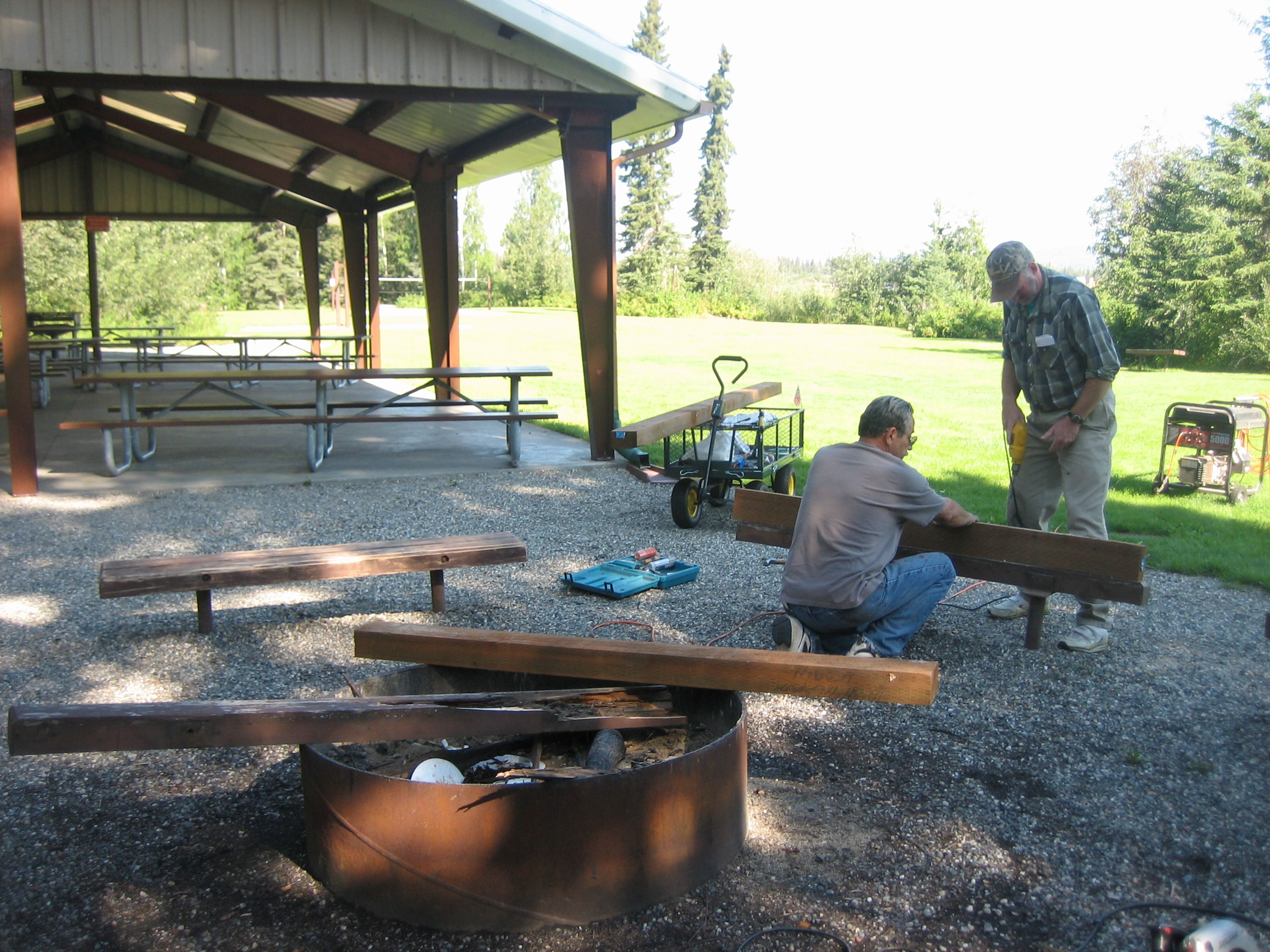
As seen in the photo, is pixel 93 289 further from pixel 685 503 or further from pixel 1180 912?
pixel 1180 912

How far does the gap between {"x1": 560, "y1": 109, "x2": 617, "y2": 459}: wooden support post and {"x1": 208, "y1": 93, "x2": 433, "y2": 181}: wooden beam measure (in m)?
3.33

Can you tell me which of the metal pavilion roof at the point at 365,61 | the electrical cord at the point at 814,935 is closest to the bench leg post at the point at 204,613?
the electrical cord at the point at 814,935

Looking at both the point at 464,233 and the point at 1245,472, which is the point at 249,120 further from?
the point at 464,233

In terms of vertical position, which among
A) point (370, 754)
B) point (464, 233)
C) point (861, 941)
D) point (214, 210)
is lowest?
point (861, 941)

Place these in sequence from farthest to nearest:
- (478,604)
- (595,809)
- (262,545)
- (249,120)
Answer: (249,120) → (262,545) → (478,604) → (595,809)

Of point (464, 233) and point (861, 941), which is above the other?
point (464, 233)

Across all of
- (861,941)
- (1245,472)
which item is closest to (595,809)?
(861,941)

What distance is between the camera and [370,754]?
3211mm

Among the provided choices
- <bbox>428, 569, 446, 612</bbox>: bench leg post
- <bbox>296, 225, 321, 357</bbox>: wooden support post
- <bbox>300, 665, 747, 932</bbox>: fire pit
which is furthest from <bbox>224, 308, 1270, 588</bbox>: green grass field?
<bbox>300, 665, 747, 932</bbox>: fire pit

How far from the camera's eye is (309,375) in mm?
9109

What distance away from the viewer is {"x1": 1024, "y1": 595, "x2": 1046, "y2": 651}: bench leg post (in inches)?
185

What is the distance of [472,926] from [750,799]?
107 centimetres

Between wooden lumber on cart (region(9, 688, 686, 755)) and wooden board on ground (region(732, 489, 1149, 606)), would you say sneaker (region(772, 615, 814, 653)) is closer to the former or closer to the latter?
wooden board on ground (region(732, 489, 1149, 606))

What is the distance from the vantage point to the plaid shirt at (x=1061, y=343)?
4.68 m
